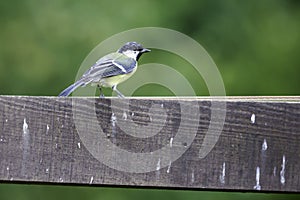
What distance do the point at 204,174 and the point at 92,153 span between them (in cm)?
34

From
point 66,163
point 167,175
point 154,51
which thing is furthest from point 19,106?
point 154,51

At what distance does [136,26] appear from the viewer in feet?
30.4

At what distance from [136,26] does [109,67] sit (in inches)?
205

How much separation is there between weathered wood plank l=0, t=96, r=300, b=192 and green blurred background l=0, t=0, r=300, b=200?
6.71 metres

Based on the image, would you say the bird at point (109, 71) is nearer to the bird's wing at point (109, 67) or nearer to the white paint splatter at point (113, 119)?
the bird's wing at point (109, 67)

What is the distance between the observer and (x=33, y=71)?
9.58 metres

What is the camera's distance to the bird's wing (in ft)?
12.8

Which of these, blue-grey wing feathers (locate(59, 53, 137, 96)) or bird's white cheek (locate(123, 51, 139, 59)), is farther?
bird's white cheek (locate(123, 51, 139, 59))

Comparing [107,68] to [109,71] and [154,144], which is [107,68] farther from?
[154,144]

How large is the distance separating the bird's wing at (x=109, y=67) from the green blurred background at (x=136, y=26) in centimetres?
457

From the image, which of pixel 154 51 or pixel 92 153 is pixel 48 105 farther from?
pixel 154 51

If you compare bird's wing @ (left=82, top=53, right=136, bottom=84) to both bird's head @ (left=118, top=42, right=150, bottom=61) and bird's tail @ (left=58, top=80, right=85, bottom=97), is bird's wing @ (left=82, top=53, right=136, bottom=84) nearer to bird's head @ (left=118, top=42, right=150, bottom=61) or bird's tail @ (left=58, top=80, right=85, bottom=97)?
bird's tail @ (left=58, top=80, right=85, bottom=97)

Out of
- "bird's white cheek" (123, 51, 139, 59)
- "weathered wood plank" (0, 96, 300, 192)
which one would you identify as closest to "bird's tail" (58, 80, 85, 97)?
"bird's white cheek" (123, 51, 139, 59)

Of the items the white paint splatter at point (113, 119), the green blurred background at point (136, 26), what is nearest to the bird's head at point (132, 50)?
the white paint splatter at point (113, 119)
